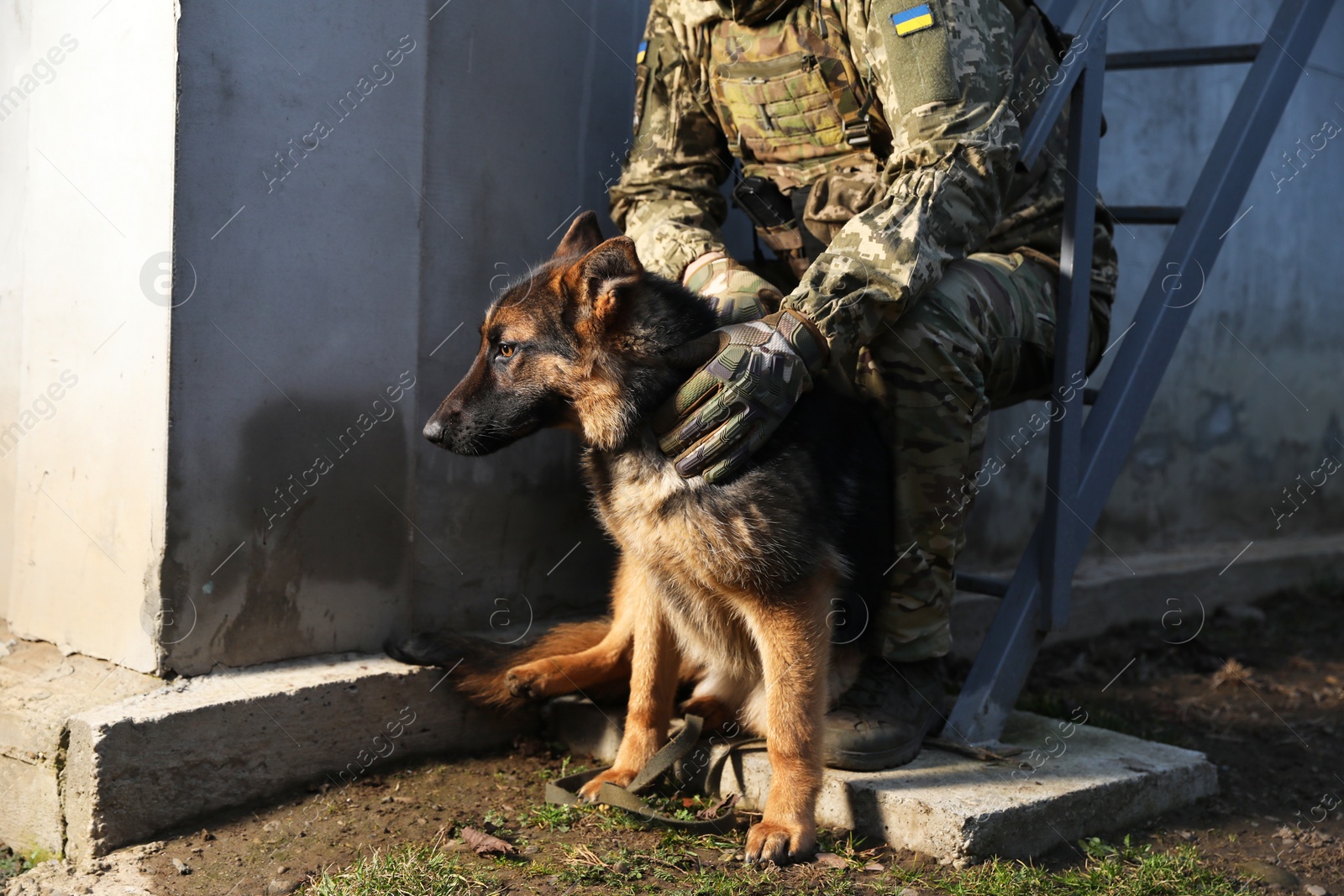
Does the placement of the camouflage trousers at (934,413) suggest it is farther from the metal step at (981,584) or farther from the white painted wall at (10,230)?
the white painted wall at (10,230)

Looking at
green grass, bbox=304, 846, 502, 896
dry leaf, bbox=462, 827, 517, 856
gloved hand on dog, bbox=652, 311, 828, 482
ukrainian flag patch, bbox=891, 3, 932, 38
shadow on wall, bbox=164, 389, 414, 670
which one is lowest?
dry leaf, bbox=462, 827, 517, 856

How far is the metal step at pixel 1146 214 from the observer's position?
11.7 feet

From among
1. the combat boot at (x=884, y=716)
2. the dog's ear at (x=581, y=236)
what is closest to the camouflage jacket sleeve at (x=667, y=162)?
the dog's ear at (x=581, y=236)

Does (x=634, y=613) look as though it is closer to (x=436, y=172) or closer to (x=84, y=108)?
(x=436, y=172)

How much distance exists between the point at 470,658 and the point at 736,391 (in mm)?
1252

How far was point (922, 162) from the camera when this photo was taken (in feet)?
9.61

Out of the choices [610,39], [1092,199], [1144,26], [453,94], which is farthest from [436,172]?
[1144,26]

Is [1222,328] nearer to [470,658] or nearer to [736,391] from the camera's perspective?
[736,391]

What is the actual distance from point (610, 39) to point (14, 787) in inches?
117

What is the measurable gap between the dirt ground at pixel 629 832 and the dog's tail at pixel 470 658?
9.9 inches

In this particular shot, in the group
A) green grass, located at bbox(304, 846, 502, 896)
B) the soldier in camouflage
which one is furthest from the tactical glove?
green grass, located at bbox(304, 846, 502, 896)

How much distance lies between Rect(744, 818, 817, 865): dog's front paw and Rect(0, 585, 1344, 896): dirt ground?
4 centimetres

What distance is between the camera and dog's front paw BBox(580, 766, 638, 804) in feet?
9.52

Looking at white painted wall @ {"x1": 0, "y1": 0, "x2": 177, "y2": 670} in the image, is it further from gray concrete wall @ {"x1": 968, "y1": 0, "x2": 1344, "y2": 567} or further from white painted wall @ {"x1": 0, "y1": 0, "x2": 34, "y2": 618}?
gray concrete wall @ {"x1": 968, "y1": 0, "x2": 1344, "y2": 567}
